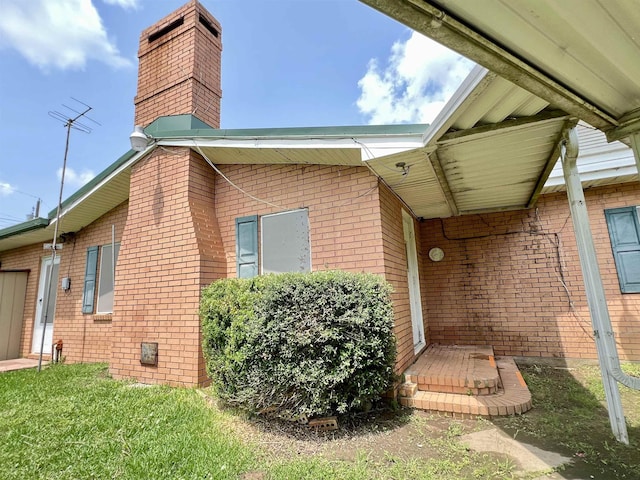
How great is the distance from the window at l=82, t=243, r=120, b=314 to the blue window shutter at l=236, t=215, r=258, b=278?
3602mm

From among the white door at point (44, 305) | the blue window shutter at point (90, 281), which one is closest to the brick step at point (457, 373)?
the blue window shutter at point (90, 281)

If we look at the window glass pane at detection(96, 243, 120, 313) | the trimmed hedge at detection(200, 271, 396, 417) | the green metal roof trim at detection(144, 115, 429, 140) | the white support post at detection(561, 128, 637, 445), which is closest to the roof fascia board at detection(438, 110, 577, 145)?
the green metal roof trim at detection(144, 115, 429, 140)

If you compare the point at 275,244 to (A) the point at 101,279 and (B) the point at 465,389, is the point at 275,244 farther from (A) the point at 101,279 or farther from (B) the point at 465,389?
(A) the point at 101,279

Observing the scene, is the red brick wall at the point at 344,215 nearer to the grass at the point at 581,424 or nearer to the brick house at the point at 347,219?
the brick house at the point at 347,219

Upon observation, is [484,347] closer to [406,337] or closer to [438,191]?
[406,337]

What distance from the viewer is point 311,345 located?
3.23 meters

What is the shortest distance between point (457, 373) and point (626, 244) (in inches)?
166

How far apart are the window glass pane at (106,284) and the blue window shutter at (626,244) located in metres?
10.3

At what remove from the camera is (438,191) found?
5211 millimetres

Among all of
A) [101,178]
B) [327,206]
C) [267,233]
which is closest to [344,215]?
[327,206]

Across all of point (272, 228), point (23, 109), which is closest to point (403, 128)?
point (272, 228)

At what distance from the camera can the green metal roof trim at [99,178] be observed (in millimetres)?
6056

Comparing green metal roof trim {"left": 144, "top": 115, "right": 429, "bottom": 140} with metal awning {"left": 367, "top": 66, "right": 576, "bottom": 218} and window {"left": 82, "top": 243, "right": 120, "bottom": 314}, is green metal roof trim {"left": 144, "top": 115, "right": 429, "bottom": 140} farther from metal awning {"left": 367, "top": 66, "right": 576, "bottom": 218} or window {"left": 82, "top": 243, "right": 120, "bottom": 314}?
window {"left": 82, "top": 243, "right": 120, "bottom": 314}

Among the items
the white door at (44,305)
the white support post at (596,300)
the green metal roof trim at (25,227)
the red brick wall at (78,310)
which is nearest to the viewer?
the white support post at (596,300)
